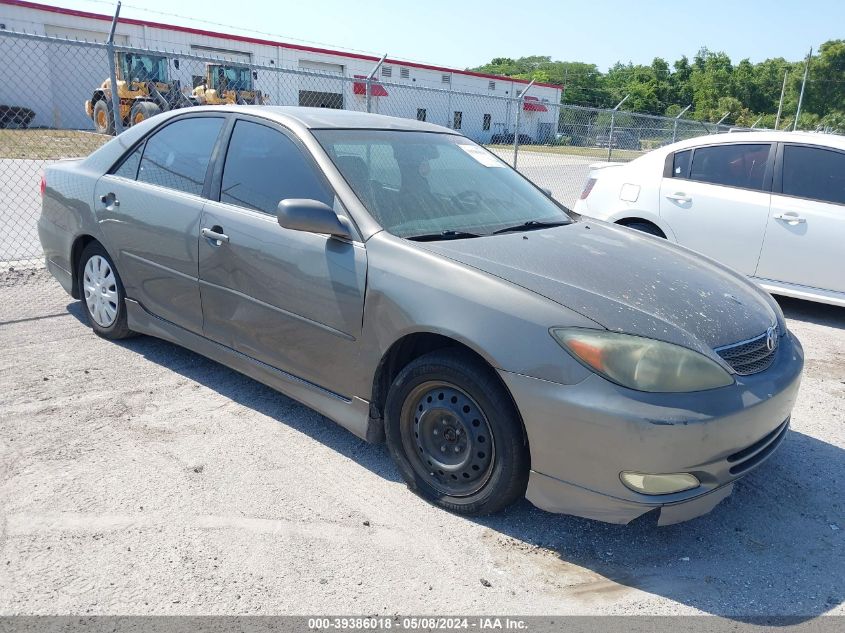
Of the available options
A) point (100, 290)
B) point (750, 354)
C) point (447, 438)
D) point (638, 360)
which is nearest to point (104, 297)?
point (100, 290)

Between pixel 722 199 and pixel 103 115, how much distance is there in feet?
68.7

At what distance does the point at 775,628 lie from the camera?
94.8 inches

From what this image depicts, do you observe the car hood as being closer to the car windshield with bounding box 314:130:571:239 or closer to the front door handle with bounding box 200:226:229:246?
the car windshield with bounding box 314:130:571:239

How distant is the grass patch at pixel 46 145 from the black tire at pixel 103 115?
1.29ft

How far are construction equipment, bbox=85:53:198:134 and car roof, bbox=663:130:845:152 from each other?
1708cm

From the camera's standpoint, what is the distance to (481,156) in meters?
4.23

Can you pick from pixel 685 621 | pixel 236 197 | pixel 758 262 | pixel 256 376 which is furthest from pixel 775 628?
pixel 758 262

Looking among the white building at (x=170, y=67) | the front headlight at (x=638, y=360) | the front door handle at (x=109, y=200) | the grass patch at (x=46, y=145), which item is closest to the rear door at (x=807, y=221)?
the front headlight at (x=638, y=360)

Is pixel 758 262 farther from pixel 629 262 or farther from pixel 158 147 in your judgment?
pixel 158 147

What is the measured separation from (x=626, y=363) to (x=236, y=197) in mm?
2279

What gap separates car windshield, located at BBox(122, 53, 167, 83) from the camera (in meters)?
22.4

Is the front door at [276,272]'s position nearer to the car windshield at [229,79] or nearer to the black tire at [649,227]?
the black tire at [649,227]

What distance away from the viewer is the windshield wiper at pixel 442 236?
3193 millimetres

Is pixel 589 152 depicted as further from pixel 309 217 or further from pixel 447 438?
pixel 447 438
